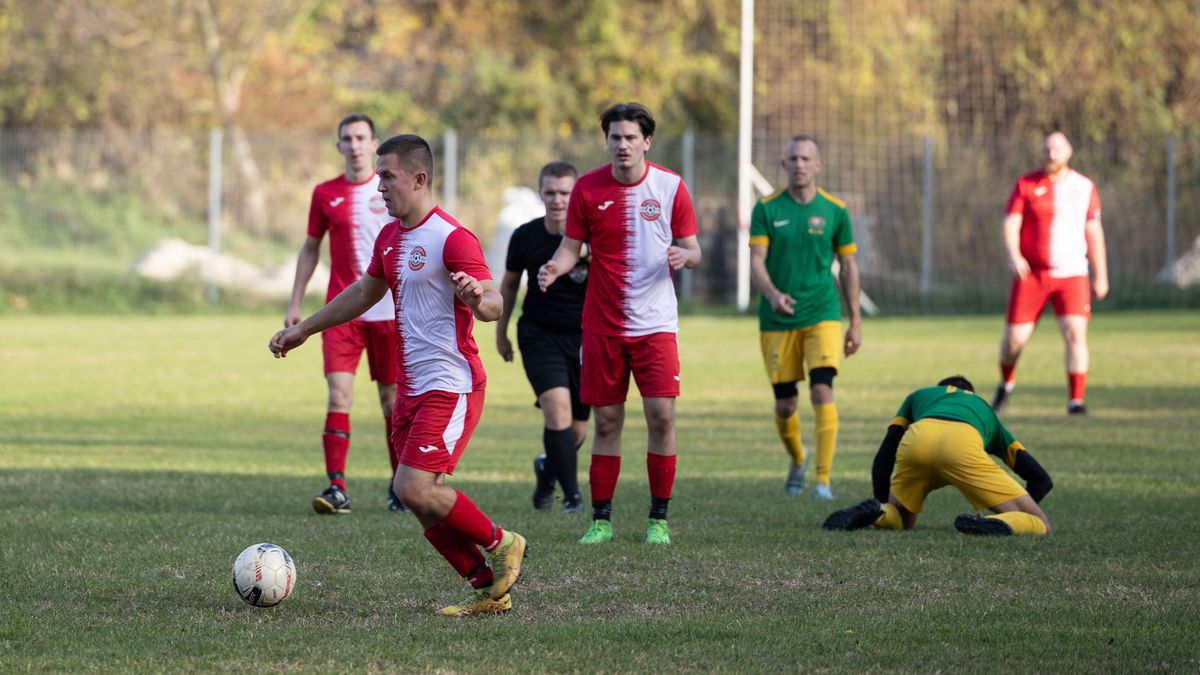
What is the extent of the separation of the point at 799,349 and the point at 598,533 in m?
2.75

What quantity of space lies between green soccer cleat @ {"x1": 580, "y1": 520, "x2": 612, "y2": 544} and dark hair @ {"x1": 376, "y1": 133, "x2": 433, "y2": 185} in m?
2.40

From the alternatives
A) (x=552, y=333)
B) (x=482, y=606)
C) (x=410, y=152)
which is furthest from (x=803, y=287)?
(x=482, y=606)

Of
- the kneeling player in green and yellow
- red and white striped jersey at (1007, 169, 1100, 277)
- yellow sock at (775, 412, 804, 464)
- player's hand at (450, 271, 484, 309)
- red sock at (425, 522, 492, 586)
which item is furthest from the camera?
red and white striped jersey at (1007, 169, 1100, 277)

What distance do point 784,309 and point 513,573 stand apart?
3.86m

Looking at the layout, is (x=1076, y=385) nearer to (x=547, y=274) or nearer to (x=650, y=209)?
(x=650, y=209)

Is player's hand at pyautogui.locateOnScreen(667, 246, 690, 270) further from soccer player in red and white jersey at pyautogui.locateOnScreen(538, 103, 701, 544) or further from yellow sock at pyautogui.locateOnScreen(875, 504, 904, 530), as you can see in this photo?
yellow sock at pyautogui.locateOnScreen(875, 504, 904, 530)

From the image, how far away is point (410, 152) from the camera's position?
616 cm

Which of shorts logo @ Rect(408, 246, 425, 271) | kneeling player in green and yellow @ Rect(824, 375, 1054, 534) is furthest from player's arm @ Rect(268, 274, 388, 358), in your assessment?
kneeling player in green and yellow @ Rect(824, 375, 1054, 534)

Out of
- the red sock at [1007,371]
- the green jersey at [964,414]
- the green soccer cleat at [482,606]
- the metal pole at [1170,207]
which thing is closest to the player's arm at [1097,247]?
the red sock at [1007,371]

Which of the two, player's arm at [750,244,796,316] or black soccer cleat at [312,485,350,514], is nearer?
black soccer cleat at [312,485,350,514]

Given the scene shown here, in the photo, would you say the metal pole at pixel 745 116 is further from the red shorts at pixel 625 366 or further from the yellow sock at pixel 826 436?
the red shorts at pixel 625 366

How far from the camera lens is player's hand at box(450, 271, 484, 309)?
18.8ft

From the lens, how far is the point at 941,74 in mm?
32500

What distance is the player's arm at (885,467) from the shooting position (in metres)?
8.28
